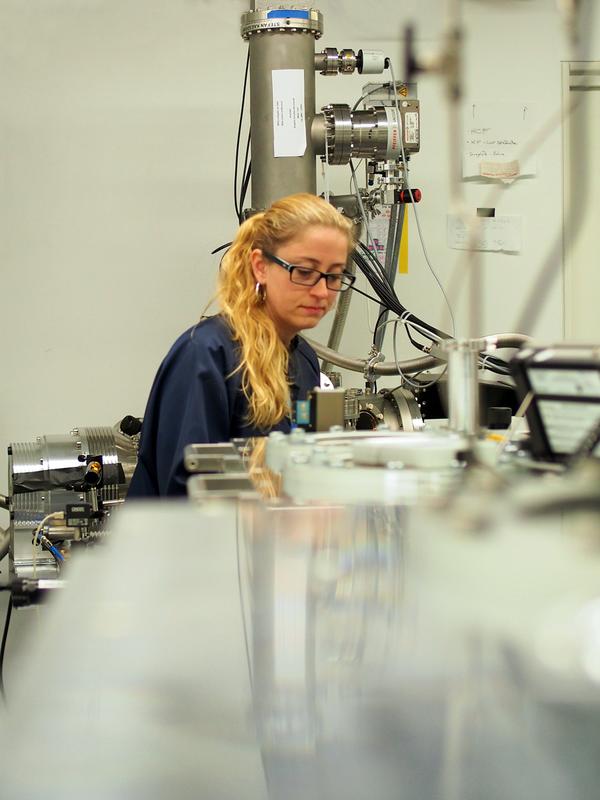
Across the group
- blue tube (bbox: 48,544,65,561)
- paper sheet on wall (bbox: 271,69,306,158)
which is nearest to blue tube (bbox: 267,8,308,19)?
paper sheet on wall (bbox: 271,69,306,158)

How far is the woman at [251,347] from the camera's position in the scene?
1.60 metres

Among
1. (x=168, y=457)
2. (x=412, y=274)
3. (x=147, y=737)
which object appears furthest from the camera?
(x=412, y=274)

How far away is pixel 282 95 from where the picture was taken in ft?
8.14

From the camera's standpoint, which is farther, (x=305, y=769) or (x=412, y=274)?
(x=412, y=274)

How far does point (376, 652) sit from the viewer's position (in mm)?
372

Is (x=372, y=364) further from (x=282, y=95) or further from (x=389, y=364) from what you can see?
(x=282, y=95)

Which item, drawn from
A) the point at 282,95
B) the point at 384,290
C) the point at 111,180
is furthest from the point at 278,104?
the point at 111,180

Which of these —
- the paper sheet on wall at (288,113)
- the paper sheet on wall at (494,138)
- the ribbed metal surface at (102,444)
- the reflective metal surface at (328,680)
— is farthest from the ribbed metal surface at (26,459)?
the paper sheet on wall at (494,138)

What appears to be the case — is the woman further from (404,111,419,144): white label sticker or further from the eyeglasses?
(404,111,419,144): white label sticker

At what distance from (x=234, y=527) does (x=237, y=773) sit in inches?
8.0

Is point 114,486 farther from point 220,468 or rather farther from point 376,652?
point 376,652

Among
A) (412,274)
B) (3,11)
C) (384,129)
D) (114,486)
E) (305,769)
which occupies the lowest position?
(114,486)

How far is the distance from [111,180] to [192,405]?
174 cm

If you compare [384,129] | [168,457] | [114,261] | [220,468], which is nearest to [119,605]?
[220,468]
